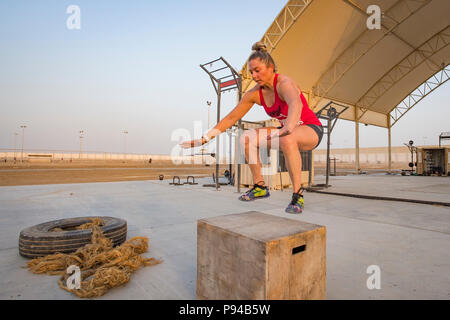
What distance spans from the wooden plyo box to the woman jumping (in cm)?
57

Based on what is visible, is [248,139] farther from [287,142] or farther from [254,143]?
[287,142]

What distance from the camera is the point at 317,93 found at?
44.1 feet

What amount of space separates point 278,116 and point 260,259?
123 cm

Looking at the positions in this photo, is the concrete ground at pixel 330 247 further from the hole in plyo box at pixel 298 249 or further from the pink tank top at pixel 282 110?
the pink tank top at pixel 282 110

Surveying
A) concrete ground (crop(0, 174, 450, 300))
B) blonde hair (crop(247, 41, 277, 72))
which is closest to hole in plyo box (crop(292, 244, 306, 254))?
concrete ground (crop(0, 174, 450, 300))

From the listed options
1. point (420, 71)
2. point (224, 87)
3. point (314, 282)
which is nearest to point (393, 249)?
point (314, 282)

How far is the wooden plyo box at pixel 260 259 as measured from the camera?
104 cm

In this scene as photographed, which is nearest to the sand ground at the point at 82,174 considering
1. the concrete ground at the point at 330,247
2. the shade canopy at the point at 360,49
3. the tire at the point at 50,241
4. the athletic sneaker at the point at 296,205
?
the shade canopy at the point at 360,49

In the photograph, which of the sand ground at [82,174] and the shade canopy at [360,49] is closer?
the shade canopy at [360,49]

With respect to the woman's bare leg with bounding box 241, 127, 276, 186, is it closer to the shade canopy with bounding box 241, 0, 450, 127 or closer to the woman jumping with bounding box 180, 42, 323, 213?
the woman jumping with bounding box 180, 42, 323, 213

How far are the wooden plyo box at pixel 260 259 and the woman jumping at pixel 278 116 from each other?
0.57 m

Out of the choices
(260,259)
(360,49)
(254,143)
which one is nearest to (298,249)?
(260,259)

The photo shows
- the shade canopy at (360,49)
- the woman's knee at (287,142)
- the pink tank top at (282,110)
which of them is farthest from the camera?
the shade canopy at (360,49)
